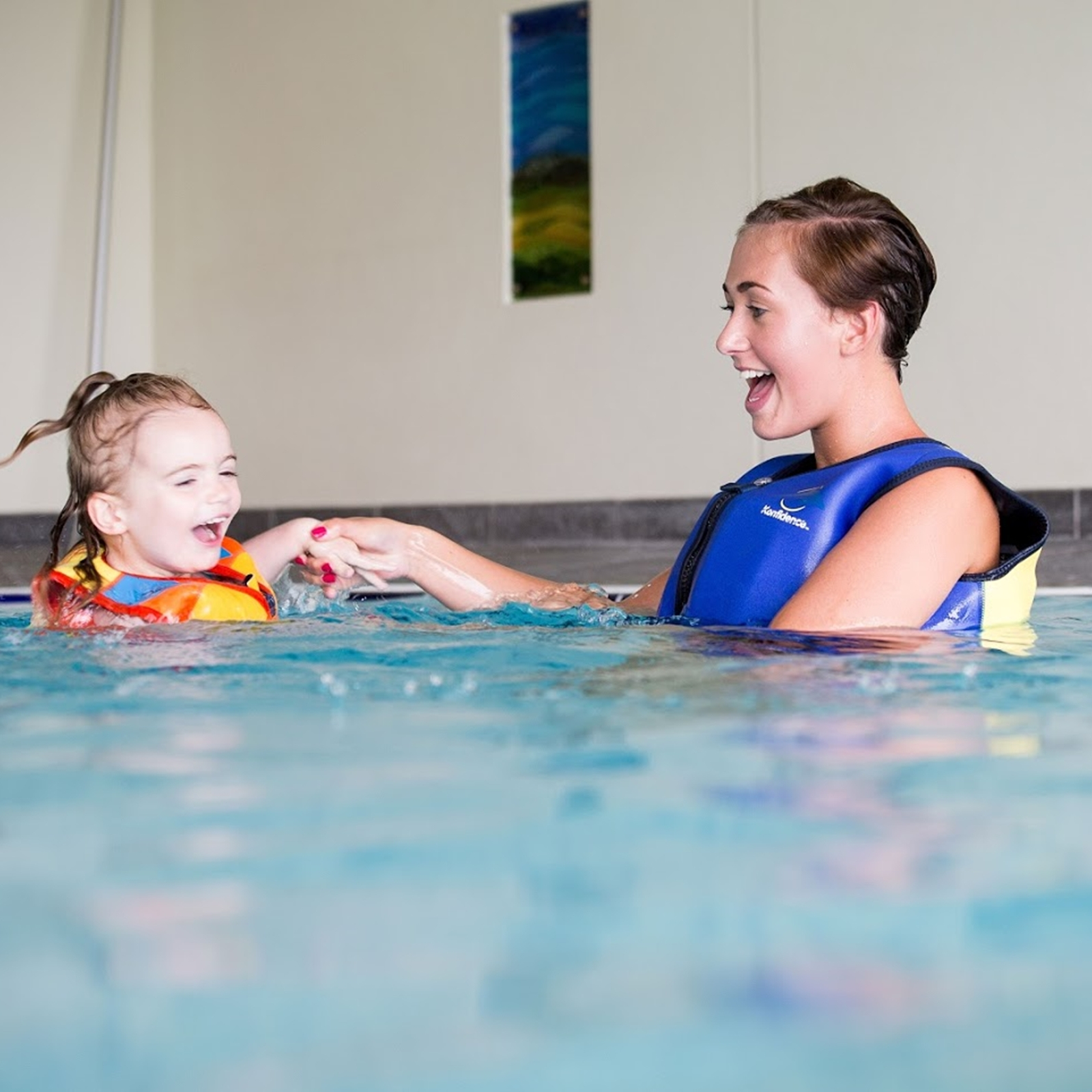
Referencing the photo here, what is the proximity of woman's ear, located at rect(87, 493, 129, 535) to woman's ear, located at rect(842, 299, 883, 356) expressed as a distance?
52.2 inches

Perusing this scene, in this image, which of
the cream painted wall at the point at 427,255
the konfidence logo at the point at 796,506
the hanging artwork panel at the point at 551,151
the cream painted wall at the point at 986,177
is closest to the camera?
the konfidence logo at the point at 796,506

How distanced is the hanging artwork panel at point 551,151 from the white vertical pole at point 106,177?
219 centimetres

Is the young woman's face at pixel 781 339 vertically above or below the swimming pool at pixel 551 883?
above

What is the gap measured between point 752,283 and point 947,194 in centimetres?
478

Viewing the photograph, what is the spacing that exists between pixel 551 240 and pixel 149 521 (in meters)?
5.47

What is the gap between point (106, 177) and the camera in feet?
27.5

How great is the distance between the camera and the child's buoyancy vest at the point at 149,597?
2.73 metres

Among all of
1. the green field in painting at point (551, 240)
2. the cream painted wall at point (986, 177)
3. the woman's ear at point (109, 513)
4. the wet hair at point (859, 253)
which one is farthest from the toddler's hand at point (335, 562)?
the green field in painting at point (551, 240)

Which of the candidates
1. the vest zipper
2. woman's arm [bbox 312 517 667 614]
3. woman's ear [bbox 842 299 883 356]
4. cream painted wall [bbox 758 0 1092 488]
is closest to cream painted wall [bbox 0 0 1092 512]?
cream painted wall [bbox 758 0 1092 488]

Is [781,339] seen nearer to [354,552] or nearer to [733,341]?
[733,341]

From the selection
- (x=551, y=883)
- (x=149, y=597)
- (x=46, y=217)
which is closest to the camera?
(x=551, y=883)

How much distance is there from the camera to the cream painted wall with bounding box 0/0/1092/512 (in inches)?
274

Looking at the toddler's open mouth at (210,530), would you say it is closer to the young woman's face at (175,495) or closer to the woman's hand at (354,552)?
the young woman's face at (175,495)

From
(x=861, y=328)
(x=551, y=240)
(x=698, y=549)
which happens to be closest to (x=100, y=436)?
(x=698, y=549)
